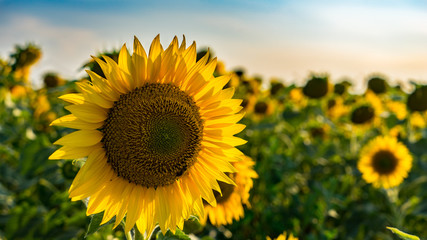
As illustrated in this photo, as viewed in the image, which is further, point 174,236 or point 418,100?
point 418,100

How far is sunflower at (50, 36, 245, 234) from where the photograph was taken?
1.42m

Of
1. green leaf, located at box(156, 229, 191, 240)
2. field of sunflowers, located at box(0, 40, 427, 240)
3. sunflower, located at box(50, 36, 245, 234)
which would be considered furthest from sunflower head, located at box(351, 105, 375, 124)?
green leaf, located at box(156, 229, 191, 240)

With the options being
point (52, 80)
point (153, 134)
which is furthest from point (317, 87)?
point (52, 80)

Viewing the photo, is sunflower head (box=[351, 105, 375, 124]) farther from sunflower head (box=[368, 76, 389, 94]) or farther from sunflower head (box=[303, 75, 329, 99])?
sunflower head (box=[368, 76, 389, 94])

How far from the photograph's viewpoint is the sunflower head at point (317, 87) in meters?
4.68

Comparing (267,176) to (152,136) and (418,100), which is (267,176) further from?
(152,136)

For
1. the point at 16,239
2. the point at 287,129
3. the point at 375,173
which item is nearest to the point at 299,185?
the point at 375,173

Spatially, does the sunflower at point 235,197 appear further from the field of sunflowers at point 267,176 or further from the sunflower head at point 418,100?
the sunflower head at point 418,100

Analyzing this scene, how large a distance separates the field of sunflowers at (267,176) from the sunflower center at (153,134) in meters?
0.02

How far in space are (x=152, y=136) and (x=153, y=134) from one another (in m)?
0.01

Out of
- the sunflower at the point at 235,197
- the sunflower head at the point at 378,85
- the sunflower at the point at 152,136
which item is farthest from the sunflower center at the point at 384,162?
the sunflower at the point at 152,136

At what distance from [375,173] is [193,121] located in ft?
9.57

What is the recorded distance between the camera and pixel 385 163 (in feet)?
12.8

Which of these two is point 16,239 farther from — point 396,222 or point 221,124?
point 396,222
